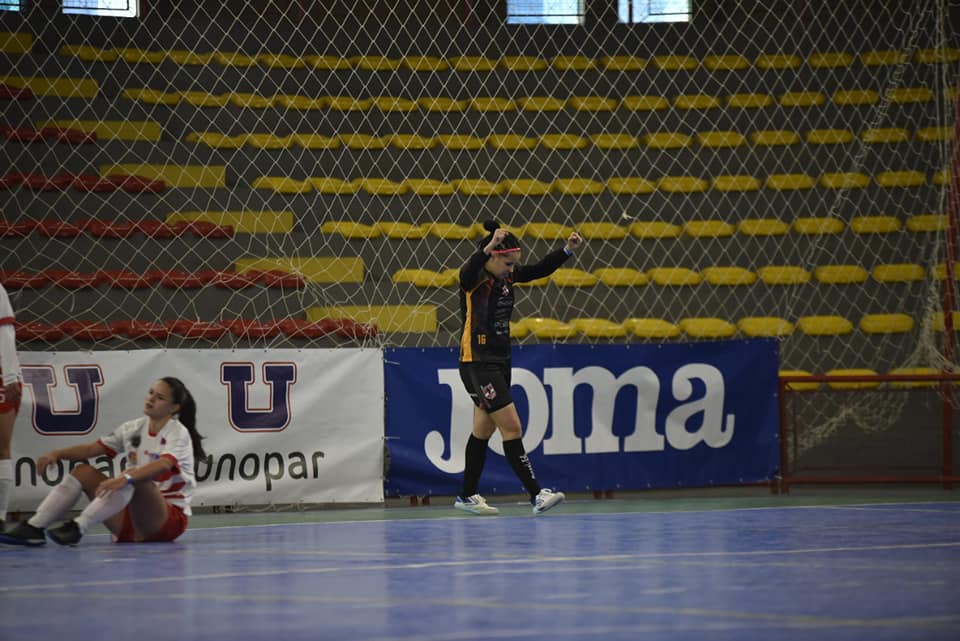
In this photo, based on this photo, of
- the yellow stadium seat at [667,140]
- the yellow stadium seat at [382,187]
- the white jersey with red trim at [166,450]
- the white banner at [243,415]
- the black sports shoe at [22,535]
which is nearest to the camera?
the black sports shoe at [22,535]

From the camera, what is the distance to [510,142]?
1409cm

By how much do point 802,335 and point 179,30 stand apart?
749 cm

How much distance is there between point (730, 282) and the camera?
44.0 feet

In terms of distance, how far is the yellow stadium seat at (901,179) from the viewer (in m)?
14.3

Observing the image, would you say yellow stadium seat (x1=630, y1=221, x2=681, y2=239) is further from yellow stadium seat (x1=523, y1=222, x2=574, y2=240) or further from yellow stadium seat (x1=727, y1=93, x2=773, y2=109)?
yellow stadium seat (x1=727, y1=93, x2=773, y2=109)

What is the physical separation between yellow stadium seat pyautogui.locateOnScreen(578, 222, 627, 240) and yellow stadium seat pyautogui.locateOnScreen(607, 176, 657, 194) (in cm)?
54

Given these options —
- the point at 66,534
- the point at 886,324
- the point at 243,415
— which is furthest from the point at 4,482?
the point at 886,324

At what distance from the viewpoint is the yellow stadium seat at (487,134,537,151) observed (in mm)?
14016

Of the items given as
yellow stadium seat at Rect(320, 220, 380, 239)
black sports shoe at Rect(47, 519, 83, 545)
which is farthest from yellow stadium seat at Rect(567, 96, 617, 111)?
black sports shoe at Rect(47, 519, 83, 545)

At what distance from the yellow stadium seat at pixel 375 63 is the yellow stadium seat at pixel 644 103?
2.65 m

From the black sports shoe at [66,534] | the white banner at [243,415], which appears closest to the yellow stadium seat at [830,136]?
the white banner at [243,415]

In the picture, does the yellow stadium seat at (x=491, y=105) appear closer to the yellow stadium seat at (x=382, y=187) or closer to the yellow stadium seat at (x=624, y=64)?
the yellow stadium seat at (x=624, y=64)

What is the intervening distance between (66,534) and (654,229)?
8.63 metres

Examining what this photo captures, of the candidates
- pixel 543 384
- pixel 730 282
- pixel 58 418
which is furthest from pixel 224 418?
pixel 730 282
